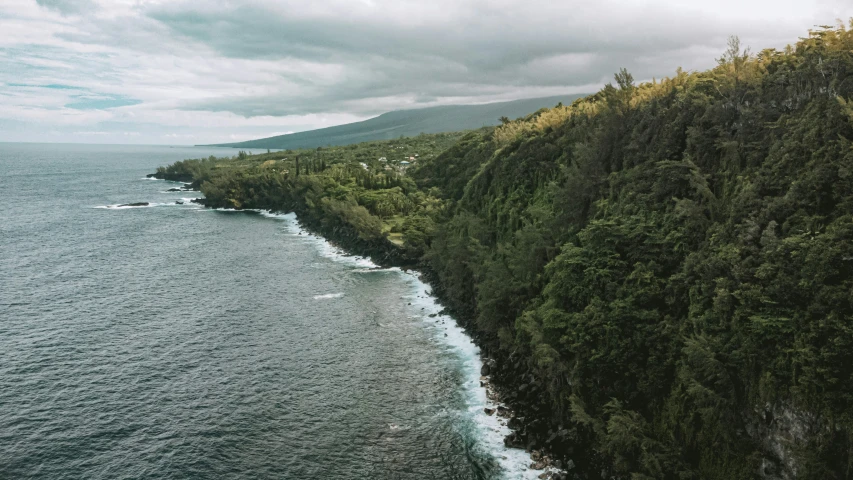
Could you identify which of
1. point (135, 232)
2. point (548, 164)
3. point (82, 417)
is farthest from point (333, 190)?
point (82, 417)

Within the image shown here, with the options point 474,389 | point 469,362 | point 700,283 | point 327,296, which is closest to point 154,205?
point 327,296

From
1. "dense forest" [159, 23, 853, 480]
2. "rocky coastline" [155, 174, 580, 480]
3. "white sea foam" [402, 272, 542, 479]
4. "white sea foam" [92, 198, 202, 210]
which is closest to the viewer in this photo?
"dense forest" [159, 23, 853, 480]

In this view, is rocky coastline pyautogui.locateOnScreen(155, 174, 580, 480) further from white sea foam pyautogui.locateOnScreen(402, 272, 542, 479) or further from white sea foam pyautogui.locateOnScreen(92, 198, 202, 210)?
white sea foam pyautogui.locateOnScreen(92, 198, 202, 210)

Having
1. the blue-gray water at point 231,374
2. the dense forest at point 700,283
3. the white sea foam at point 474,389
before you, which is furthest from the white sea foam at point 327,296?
the dense forest at point 700,283

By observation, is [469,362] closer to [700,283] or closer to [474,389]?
[474,389]

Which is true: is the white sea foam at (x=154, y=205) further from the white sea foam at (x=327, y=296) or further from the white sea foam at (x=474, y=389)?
the white sea foam at (x=474, y=389)

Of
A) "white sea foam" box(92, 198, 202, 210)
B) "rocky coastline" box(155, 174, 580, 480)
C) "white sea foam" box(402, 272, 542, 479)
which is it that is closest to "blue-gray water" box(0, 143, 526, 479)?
"white sea foam" box(402, 272, 542, 479)

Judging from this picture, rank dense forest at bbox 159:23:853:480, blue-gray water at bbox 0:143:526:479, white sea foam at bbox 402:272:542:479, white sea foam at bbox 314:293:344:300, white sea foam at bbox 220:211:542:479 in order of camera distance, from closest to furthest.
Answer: dense forest at bbox 159:23:853:480 < white sea foam at bbox 402:272:542:479 < white sea foam at bbox 220:211:542:479 < blue-gray water at bbox 0:143:526:479 < white sea foam at bbox 314:293:344:300
